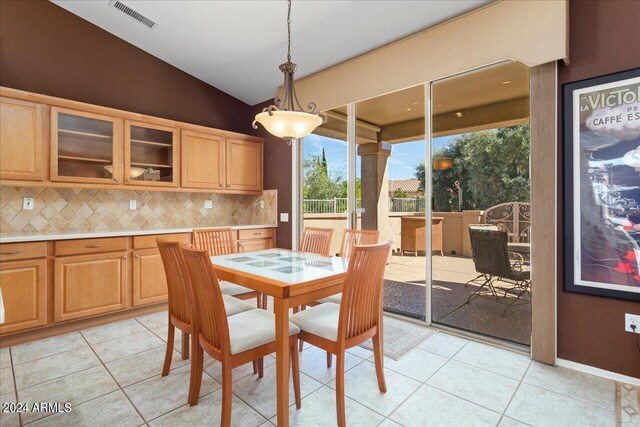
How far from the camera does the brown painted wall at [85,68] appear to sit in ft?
9.96

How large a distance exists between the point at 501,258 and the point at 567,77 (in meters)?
1.48

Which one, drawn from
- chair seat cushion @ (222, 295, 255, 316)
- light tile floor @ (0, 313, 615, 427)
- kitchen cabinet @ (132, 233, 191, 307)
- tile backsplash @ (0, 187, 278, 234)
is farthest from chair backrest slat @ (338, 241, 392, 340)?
tile backsplash @ (0, 187, 278, 234)

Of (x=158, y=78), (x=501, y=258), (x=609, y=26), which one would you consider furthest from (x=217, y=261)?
(x=609, y=26)

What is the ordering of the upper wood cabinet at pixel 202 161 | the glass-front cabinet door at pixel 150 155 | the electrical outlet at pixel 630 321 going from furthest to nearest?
the upper wood cabinet at pixel 202 161, the glass-front cabinet door at pixel 150 155, the electrical outlet at pixel 630 321

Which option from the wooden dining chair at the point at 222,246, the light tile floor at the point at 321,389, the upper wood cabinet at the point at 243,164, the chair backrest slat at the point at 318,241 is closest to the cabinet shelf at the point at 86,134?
the upper wood cabinet at the point at 243,164

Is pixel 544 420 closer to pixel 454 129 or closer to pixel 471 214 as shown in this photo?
pixel 471 214

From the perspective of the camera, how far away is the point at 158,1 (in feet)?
9.72

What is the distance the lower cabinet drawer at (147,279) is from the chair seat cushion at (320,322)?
222cm

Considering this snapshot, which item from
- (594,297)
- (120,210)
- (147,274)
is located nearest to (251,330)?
(147,274)

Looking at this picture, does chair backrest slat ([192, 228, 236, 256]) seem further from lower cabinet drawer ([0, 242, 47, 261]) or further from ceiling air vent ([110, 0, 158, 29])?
ceiling air vent ([110, 0, 158, 29])

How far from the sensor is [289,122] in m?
2.12

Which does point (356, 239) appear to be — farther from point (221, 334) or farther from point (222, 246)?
point (221, 334)

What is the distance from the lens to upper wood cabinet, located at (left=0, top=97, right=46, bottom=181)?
2.80m

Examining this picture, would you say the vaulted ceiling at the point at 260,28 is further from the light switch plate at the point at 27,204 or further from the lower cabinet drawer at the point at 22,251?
the lower cabinet drawer at the point at 22,251
